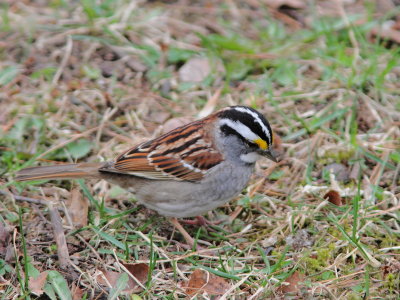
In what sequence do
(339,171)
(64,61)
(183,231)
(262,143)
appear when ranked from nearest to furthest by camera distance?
(262,143) → (183,231) → (339,171) → (64,61)

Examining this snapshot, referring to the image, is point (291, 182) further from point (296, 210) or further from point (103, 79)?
point (103, 79)

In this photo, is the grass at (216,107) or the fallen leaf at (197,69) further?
the fallen leaf at (197,69)

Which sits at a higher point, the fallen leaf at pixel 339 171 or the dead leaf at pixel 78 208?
the fallen leaf at pixel 339 171

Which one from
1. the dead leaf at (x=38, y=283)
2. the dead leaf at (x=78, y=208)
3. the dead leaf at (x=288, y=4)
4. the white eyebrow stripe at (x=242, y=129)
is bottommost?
the dead leaf at (x=78, y=208)

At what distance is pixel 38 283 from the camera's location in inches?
172

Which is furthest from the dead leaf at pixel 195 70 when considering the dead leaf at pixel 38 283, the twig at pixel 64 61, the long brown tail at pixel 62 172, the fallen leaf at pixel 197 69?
the dead leaf at pixel 38 283

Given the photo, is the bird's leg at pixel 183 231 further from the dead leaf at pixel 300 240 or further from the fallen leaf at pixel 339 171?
the fallen leaf at pixel 339 171

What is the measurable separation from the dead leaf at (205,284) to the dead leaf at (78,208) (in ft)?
3.70

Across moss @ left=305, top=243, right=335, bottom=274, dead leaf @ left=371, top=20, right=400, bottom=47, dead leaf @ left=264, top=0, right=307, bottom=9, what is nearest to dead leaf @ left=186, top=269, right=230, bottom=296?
moss @ left=305, top=243, right=335, bottom=274

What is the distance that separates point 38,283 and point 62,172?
118 centimetres

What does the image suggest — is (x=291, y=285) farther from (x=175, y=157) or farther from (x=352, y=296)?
(x=175, y=157)

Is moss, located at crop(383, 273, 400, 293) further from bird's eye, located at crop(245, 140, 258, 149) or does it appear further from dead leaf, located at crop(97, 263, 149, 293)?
dead leaf, located at crop(97, 263, 149, 293)

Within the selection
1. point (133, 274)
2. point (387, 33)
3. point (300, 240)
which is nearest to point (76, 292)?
point (133, 274)

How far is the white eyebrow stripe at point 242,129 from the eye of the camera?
16.5ft
